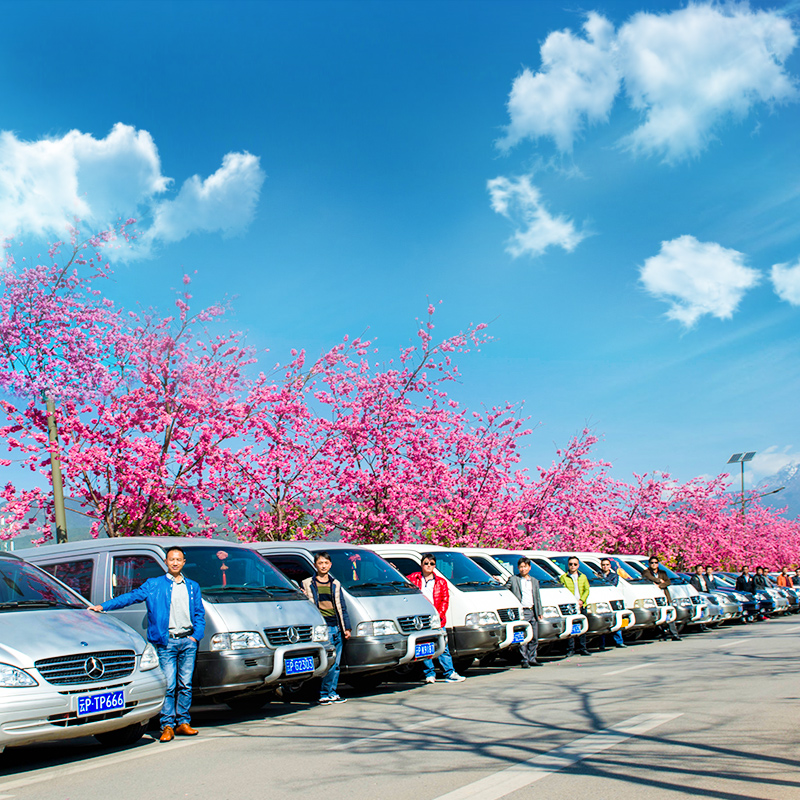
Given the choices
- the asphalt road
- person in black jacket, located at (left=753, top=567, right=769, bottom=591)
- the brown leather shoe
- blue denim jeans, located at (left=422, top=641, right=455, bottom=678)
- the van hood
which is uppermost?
person in black jacket, located at (left=753, top=567, right=769, bottom=591)

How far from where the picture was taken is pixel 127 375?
17188mm

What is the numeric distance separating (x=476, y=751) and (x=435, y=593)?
5.82m

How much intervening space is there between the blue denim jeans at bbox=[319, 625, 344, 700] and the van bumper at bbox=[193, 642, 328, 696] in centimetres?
130

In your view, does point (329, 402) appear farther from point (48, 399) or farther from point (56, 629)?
point (56, 629)

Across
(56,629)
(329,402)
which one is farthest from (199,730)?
(329,402)

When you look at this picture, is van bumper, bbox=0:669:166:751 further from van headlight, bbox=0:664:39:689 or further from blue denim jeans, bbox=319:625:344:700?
blue denim jeans, bbox=319:625:344:700

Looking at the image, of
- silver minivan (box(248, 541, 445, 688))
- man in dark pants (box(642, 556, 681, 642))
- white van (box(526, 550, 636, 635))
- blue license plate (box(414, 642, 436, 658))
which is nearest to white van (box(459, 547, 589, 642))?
white van (box(526, 550, 636, 635))

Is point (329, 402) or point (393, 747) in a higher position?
point (329, 402)

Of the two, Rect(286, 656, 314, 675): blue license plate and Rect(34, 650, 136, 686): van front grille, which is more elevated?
Rect(34, 650, 136, 686): van front grille

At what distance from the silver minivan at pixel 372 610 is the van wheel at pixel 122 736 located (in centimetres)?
331

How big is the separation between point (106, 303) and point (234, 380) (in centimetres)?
322

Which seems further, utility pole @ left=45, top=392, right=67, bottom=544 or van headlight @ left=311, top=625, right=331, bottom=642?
utility pole @ left=45, top=392, right=67, bottom=544

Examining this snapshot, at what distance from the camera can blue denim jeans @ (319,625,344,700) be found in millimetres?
9930

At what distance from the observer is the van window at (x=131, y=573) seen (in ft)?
29.4
